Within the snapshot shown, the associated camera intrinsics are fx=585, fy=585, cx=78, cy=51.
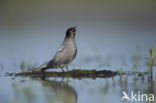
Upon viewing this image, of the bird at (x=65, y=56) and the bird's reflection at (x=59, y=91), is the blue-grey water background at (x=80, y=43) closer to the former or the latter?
the bird's reflection at (x=59, y=91)

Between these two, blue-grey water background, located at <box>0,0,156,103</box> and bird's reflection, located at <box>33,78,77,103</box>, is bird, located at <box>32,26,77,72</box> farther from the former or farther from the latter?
bird's reflection, located at <box>33,78,77,103</box>

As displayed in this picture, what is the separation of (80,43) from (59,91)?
7455mm

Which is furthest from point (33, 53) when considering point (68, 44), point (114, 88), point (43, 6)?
point (43, 6)

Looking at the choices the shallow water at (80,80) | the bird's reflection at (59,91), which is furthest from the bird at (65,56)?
the bird's reflection at (59,91)

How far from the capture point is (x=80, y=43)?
1773 centimetres

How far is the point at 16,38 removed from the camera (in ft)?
65.1

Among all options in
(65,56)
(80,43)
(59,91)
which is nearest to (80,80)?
(65,56)

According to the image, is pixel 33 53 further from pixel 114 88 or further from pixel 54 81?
pixel 114 88

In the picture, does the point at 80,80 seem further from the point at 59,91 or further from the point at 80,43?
the point at 80,43

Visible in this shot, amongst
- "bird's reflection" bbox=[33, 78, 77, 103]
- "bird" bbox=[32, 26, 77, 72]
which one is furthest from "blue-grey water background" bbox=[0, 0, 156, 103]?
"bird" bbox=[32, 26, 77, 72]

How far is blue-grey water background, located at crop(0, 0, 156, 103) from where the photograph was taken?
10273 mm

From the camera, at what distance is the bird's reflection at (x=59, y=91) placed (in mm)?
9526

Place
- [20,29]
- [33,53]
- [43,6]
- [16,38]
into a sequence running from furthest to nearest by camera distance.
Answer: [43,6] < [20,29] < [16,38] < [33,53]

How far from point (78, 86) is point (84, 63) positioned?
3.24 meters
